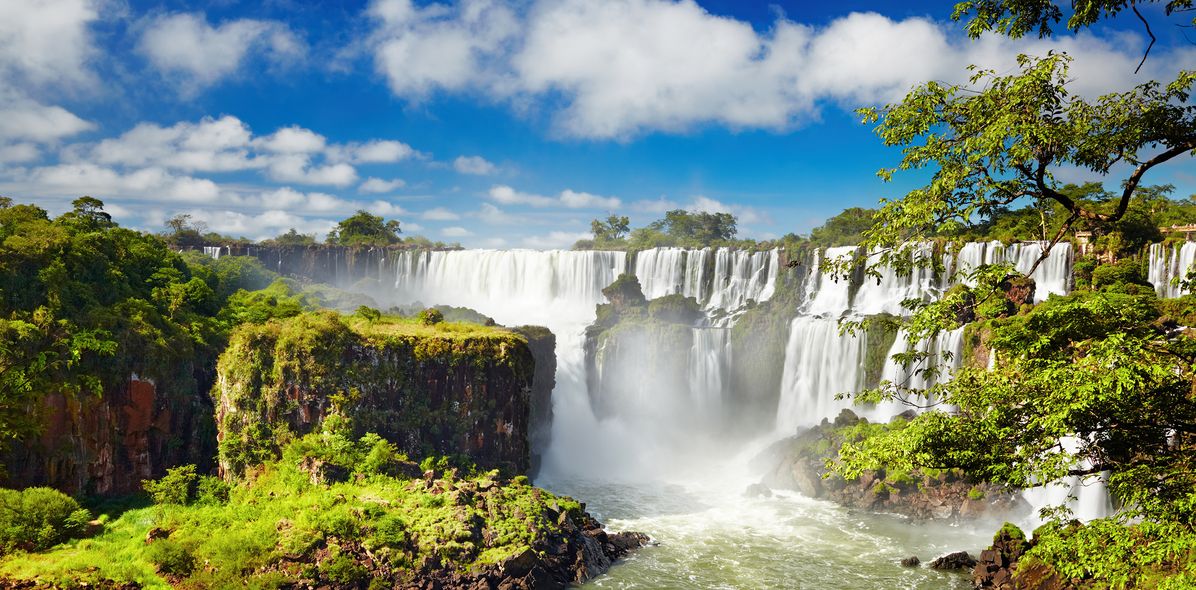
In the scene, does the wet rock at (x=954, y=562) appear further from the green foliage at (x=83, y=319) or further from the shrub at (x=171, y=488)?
the green foliage at (x=83, y=319)

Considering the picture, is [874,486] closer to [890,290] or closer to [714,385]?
[714,385]

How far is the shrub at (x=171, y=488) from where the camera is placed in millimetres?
24609

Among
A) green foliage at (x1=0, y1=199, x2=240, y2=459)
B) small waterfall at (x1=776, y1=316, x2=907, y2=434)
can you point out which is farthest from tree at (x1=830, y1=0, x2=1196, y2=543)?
small waterfall at (x1=776, y1=316, x2=907, y2=434)

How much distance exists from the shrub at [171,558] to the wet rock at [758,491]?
874 inches

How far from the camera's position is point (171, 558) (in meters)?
20.6

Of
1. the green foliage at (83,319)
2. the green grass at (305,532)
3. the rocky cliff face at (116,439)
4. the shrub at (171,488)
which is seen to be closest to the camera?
the green grass at (305,532)

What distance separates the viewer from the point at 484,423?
29.4 metres

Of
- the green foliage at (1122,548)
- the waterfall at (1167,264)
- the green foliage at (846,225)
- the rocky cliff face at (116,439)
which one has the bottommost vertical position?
the rocky cliff face at (116,439)

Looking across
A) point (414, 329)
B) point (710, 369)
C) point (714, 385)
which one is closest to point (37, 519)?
point (414, 329)

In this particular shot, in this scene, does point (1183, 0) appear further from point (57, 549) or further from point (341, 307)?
point (341, 307)

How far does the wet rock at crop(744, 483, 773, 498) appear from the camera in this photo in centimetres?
3281

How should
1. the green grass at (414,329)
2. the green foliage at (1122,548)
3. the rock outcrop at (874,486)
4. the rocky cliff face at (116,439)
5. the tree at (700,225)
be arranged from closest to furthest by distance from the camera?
the green foliage at (1122,548), the rocky cliff face at (116,439), the rock outcrop at (874,486), the green grass at (414,329), the tree at (700,225)

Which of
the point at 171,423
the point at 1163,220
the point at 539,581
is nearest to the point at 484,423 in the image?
the point at 539,581

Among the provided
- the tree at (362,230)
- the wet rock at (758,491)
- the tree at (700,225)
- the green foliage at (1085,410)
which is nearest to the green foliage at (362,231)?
the tree at (362,230)
